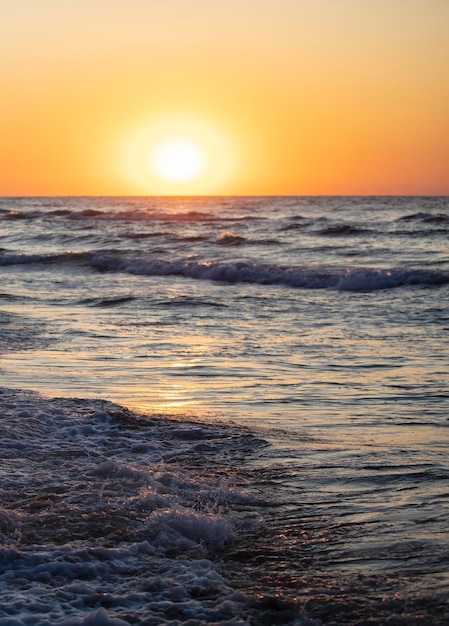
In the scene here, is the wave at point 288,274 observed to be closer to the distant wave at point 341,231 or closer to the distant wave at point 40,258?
the distant wave at point 40,258

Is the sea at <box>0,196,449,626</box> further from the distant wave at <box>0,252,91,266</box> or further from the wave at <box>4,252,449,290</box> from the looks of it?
the distant wave at <box>0,252,91,266</box>

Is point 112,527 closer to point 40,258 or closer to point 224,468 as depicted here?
point 224,468

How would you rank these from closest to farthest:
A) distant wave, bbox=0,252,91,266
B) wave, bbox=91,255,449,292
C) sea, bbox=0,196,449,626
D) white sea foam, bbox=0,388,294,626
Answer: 1. white sea foam, bbox=0,388,294,626
2. sea, bbox=0,196,449,626
3. wave, bbox=91,255,449,292
4. distant wave, bbox=0,252,91,266

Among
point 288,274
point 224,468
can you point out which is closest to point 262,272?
point 288,274

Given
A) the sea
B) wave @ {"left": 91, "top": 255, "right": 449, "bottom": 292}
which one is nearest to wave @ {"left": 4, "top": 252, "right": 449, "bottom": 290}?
wave @ {"left": 91, "top": 255, "right": 449, "bottom": 292}

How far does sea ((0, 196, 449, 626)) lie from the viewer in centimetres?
397

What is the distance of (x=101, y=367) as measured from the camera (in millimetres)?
9516

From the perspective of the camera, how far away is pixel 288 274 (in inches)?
834

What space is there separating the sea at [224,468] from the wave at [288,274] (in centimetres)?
500

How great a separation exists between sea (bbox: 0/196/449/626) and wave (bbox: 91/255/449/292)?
500 centimetres

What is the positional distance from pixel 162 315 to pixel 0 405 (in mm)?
7407

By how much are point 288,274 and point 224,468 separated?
15.6m

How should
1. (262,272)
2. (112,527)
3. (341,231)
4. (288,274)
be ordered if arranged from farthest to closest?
(341,231), (262,272), (288,274), (112,527)

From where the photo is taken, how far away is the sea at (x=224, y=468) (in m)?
3.97
